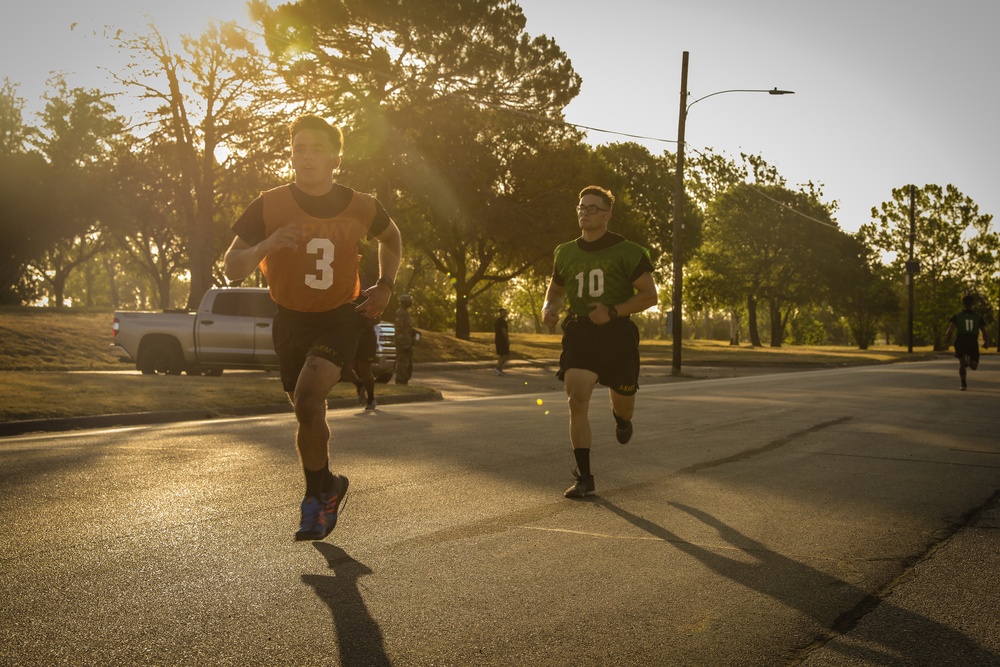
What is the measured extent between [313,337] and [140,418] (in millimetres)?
8913

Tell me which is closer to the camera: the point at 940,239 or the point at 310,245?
the point at 310,245

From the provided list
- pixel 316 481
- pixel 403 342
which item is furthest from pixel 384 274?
pixel 403 342

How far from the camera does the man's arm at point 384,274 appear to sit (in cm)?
548

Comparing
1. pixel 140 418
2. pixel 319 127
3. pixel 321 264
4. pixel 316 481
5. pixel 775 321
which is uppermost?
pixel 319 127

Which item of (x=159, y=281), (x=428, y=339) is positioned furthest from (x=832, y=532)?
(x=159, y=281)

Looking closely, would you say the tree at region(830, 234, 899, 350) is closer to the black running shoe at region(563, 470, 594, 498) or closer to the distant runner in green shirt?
the distant runner in green shirt

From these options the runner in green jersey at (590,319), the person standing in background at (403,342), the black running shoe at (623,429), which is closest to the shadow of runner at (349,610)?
the runner in green jersey at (590,319)

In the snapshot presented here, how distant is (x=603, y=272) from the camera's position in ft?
23.1

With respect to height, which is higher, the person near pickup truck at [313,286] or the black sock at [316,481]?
the person near pickup truck at [313,286]

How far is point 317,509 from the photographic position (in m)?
5.38

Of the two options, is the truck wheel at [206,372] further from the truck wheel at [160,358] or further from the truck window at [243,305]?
the truck window at [243,305]

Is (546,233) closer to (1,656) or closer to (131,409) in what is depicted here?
(131,409)

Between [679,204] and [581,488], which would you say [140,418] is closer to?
[581,488]

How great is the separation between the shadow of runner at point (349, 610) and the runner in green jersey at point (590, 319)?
7.36 ft
